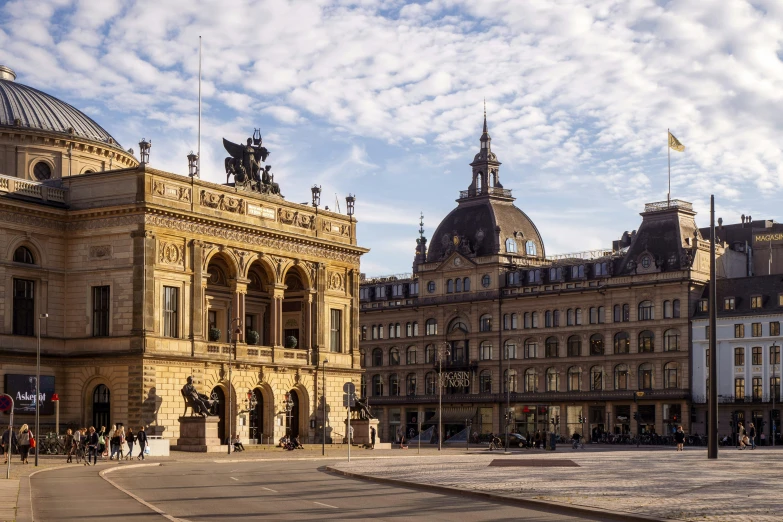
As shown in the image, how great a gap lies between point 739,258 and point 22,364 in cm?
8410

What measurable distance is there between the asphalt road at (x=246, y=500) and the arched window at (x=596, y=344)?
8888 cm

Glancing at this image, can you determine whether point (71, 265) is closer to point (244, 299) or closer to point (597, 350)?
point (244, 299)

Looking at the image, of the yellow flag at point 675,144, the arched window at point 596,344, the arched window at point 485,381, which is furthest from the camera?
the arched window at point 485,381

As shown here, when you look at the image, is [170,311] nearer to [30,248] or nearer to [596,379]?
[30,248]

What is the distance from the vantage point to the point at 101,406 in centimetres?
8119

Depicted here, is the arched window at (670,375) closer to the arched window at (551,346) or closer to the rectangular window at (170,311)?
the arched window at (551,346)

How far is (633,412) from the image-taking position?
431 ft

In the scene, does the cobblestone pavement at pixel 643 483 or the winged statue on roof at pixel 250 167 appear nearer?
the cobblestone pavement at pixel 643 483

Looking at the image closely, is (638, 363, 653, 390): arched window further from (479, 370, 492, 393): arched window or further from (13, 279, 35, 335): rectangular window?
(13, 279, 35, 335): rectangular window

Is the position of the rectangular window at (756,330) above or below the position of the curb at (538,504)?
above

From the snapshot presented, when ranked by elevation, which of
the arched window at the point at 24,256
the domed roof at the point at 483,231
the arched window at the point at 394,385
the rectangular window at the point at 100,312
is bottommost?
the arched window at the point at 394,385

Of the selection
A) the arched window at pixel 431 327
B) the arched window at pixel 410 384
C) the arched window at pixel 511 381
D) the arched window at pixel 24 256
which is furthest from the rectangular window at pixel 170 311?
the arched window at pixel 410 384

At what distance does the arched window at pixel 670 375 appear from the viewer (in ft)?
425

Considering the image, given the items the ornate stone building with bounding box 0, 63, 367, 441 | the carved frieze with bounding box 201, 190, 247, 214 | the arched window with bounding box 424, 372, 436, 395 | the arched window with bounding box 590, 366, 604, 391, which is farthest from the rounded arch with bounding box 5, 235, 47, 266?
the arched window with bounding box 424, 372, 436, 395
